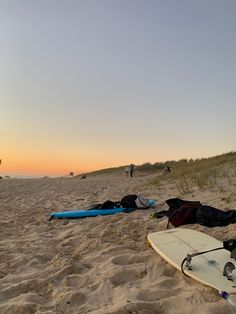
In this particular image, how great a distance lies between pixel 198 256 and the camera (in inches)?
140

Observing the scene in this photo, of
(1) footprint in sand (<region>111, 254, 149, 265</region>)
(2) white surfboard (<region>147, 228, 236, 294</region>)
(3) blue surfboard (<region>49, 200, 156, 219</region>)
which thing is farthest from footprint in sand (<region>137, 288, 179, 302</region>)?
(3) blue surfboard (<region>49, 200, 156, 219</region>)

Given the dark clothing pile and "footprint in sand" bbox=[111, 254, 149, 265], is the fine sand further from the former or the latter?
the dark clothing pile

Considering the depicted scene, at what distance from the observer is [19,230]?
6.18m

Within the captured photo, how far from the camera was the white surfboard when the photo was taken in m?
3.03

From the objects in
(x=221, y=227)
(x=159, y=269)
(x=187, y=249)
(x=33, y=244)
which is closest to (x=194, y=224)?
(x=221, y=227)

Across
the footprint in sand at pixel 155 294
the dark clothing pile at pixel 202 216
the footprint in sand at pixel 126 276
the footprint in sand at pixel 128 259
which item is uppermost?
the dark clothing pile at pixel 202 216

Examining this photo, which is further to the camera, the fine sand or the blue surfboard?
the blue surfboard

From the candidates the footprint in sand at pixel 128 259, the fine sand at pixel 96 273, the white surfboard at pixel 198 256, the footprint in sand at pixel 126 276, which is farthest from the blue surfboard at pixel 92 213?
the footprint in sand at pixel 126 276

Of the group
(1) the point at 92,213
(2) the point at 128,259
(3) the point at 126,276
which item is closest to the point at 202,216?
(2) the point at 128,259

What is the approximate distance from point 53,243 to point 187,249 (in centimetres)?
192

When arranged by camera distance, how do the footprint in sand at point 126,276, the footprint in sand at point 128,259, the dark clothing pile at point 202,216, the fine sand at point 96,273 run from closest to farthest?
1. the fine sand at point 96,273
2. the footprint in sand at point 126,276
3. the footprint in sand at point 128,259
4. the dark clothing pile at point 202,216

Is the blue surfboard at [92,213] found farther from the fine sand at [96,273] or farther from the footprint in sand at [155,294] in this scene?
the footprint in sand at [155,294]

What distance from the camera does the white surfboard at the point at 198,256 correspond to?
303 cm

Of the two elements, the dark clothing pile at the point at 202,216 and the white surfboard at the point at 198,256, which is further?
the dark clothing pile at the point at 202,216
